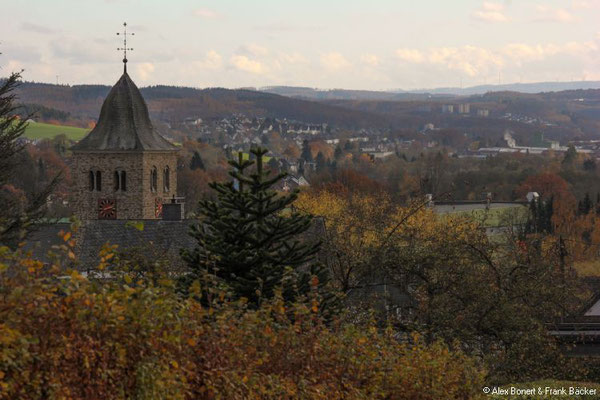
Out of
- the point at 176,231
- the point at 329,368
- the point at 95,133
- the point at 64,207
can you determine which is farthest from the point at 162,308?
the point at 64,207

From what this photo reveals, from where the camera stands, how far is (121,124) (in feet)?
165

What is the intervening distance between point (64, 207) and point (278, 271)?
55463 mm

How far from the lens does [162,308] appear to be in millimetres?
9422

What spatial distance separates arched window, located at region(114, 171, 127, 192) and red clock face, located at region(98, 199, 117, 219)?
80 cm

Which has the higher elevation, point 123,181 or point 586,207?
point 123,181

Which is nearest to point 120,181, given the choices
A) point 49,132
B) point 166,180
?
point 166,180

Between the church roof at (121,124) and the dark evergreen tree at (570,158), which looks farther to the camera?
the dark evergreen tree at (570,158)

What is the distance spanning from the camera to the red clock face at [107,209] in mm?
48719

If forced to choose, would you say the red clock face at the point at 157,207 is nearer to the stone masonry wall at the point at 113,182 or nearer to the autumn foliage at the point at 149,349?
the stone masonry wall at the point at 113,182

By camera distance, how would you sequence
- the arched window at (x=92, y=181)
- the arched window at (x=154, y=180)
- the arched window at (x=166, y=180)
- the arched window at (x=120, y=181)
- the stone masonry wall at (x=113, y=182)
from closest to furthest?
1. the stone masonry wall at (x=113, y=182)
2. the arched window at (x=92, y=181)
3. the arched window at (x=120, y=181)
4. the arched window at (x=154, y=180)
5. the arched window at (x=166, y=180)

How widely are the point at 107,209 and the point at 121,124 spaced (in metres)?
4.24
